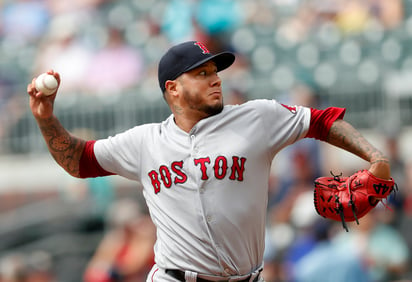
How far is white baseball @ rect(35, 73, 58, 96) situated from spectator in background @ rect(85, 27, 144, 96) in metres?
5.98

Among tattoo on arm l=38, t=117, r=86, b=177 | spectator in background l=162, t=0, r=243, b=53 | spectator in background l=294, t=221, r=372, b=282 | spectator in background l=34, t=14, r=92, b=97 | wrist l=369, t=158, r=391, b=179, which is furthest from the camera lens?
spectator in background l=34, t=14, r=92, b=97

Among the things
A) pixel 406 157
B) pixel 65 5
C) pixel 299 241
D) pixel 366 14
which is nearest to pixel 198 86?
pixel 299 241

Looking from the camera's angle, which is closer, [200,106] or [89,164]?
[200,106]

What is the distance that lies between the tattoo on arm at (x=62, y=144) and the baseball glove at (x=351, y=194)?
121 cm

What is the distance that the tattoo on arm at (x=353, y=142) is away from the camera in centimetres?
305

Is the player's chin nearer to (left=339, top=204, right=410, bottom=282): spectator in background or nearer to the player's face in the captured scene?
the player's face

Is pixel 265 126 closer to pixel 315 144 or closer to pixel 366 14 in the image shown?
pixel 315 144

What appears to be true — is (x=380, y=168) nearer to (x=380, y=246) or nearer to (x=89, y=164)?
(x=89, y=164)

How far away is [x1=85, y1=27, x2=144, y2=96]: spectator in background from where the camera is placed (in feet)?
31.4

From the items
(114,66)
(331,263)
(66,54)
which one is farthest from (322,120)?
(66,54)

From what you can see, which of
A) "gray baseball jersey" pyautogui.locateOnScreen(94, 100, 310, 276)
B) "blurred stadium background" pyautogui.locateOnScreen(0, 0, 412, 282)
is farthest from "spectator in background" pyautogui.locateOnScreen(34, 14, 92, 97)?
"gray baseball jersey" pyautogui.locateOnScreen(94, 100, 310, 276)

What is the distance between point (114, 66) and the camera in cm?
975

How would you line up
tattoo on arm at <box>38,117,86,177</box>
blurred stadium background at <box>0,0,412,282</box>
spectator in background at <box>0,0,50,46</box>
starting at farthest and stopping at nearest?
1. spectator in background at <box>0,0,50,46</box>
2. blurred stadium background at <box>0,0,412,282</box>
3. tattoo on arm at <box>38,117,86,177</box>

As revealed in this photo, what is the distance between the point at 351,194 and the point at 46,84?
152 cm
